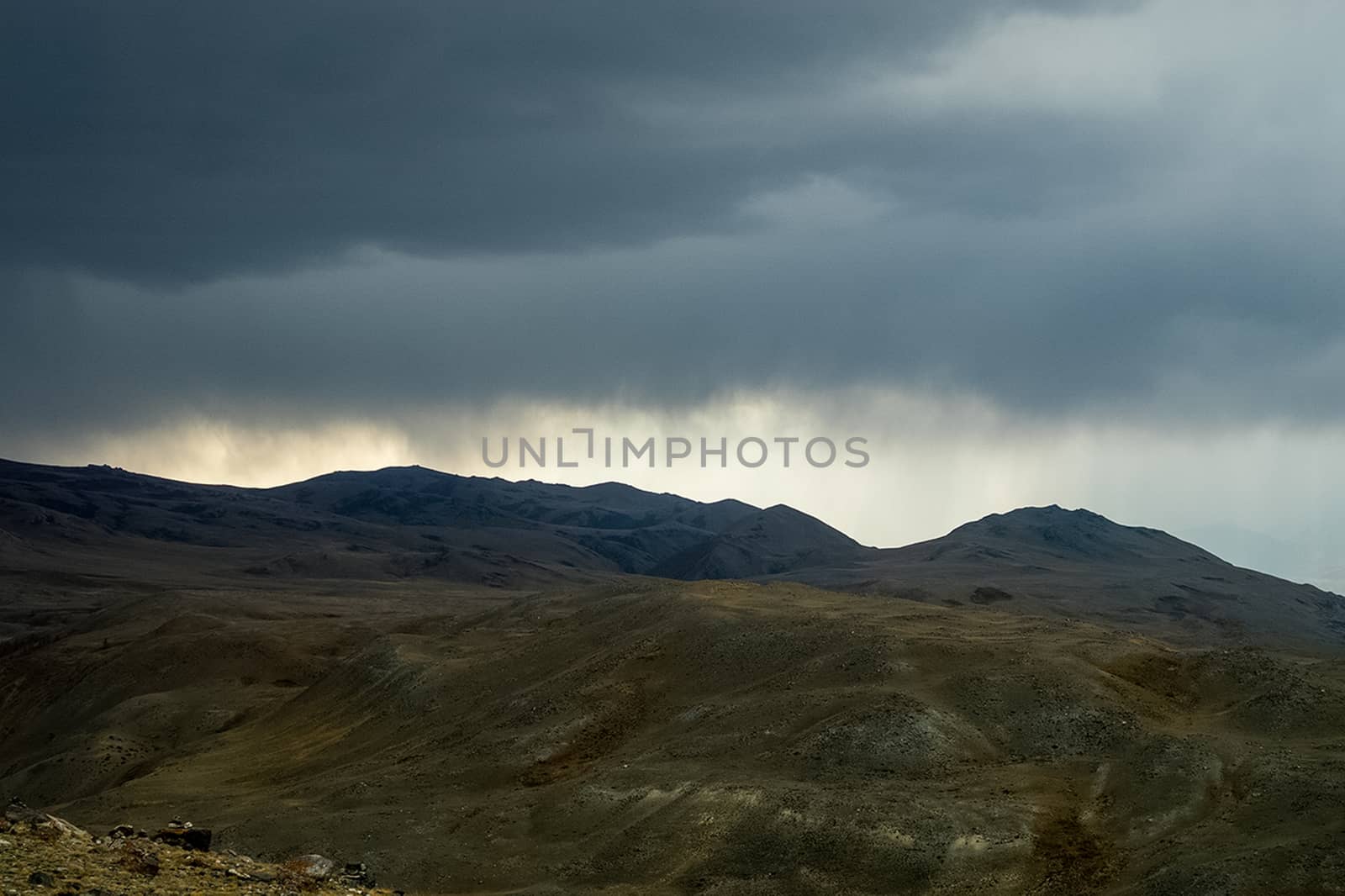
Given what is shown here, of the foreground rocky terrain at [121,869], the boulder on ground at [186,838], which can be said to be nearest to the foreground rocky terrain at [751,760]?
the foreground rocky terrain at [121,869]

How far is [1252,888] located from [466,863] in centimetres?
1904

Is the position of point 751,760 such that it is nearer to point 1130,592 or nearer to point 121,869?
point 121,869

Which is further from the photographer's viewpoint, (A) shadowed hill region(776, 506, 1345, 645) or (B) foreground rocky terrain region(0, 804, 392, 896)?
(A) shadowed hill region(776, 506, 1345, 645)

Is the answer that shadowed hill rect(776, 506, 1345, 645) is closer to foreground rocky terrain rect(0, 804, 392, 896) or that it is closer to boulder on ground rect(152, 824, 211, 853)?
boulder on ground rect(152, 824, 211, 853)

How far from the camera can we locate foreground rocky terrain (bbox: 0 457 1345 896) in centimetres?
2788

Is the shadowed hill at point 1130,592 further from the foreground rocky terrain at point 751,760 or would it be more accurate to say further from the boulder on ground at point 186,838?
the boulder on ground at point 186,838

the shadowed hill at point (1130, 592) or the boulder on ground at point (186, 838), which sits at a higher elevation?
the shadowed hill at point (1130, 592)

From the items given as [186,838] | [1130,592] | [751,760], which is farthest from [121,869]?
[1130,592]

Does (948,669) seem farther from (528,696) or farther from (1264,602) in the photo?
(1264,602)

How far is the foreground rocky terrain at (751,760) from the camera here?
91.5 feet

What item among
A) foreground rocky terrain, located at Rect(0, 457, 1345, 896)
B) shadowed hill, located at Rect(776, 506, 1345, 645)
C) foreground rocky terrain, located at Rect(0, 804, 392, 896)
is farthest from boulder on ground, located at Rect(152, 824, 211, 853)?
shadowed hill, located at Rect(776, 506, 1345, 645)

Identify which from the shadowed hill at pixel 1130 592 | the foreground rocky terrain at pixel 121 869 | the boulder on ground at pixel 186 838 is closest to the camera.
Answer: the foreground rocky terrain at pixel 121 869

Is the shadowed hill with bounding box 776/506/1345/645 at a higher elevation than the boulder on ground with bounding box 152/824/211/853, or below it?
higher

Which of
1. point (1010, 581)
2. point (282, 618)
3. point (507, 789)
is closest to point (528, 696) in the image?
point (507, 789)
